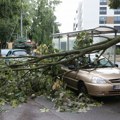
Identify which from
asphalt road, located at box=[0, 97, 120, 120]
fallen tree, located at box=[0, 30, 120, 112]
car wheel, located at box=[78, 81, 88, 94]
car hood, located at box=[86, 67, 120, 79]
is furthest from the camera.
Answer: car wheel, located at box=[78, 81, 88, 94]

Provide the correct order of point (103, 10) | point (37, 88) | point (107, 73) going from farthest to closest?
point (103, 10), point (107, 73), point (37, 88)

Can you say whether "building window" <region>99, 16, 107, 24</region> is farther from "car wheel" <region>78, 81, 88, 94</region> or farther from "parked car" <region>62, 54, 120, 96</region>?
"car wheel" <region>78, 81, 88, 94</region>

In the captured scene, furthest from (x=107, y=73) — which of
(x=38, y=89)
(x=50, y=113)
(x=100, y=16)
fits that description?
(x=100, y=16)

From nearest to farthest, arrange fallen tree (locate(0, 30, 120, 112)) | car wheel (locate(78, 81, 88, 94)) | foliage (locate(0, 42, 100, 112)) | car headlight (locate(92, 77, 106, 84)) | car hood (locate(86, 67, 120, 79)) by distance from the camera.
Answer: fallen tree (locate(0, 30, 120, 112)), foliage (locate(0, 42, 100, 112)), car headlight (locate(92, 77, 106, 84)), car hood (locate(86, 67, 120, 79)), car wheel (locate(78, 81, 88, 94))

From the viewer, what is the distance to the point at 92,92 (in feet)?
38.2

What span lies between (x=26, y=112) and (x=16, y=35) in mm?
45323

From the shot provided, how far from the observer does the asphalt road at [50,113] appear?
944 centimetres

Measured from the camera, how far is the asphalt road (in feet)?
31.0

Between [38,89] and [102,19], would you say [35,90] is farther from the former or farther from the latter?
[102,19]

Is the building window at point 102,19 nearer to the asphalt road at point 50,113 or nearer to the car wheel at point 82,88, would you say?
the car wheel at point 82,88

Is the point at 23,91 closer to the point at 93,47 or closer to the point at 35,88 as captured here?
the point at 35,88

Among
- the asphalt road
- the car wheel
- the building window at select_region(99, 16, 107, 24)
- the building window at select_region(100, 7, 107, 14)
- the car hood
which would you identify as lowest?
the asphalt road

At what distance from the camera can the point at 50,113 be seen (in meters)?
9.84

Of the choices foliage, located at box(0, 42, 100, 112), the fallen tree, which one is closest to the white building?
the fallen tree
